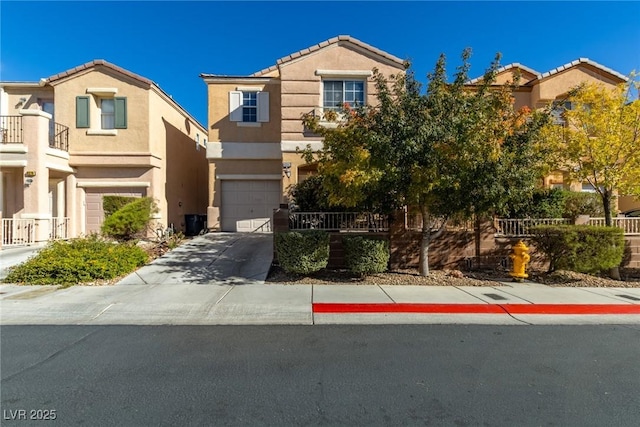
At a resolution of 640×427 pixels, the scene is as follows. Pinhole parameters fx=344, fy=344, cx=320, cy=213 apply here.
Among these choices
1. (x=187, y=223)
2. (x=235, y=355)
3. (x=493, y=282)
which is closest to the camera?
(x=235, y=355)

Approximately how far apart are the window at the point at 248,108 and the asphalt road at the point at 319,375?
450 inches

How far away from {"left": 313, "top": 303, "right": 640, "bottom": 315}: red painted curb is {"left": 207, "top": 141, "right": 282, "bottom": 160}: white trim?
9.79 meters

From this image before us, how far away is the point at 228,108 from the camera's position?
1511 centimetres

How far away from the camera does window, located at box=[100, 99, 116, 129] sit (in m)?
14.4

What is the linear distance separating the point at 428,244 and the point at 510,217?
3203 millimetres

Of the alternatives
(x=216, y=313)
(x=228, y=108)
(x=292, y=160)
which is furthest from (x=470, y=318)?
(x=228, y=108)

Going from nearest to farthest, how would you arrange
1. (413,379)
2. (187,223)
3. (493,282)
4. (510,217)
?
(413,379) → (493,282) → (510,217) → (187,223)

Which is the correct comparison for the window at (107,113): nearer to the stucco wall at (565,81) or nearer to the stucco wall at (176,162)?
the stucco wall at (176,162)

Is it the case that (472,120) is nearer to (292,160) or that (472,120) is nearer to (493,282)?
(493,282)

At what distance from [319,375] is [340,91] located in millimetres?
12372

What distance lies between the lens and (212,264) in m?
9.60

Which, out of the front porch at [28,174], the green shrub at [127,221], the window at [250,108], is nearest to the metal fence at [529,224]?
the window at [250,108]

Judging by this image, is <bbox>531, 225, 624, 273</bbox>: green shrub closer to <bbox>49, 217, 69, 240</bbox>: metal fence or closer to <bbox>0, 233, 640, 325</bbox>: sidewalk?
<bbox>0, 233, 640, 325</bbox>: sidewalk

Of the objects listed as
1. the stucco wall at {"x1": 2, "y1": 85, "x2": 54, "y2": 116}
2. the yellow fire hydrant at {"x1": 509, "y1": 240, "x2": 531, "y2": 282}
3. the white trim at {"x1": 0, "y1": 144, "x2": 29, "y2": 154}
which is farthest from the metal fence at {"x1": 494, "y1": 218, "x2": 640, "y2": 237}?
the stucco wall at {"x1": 2, "y1": 85, "x2": 54, "y2": 116}
